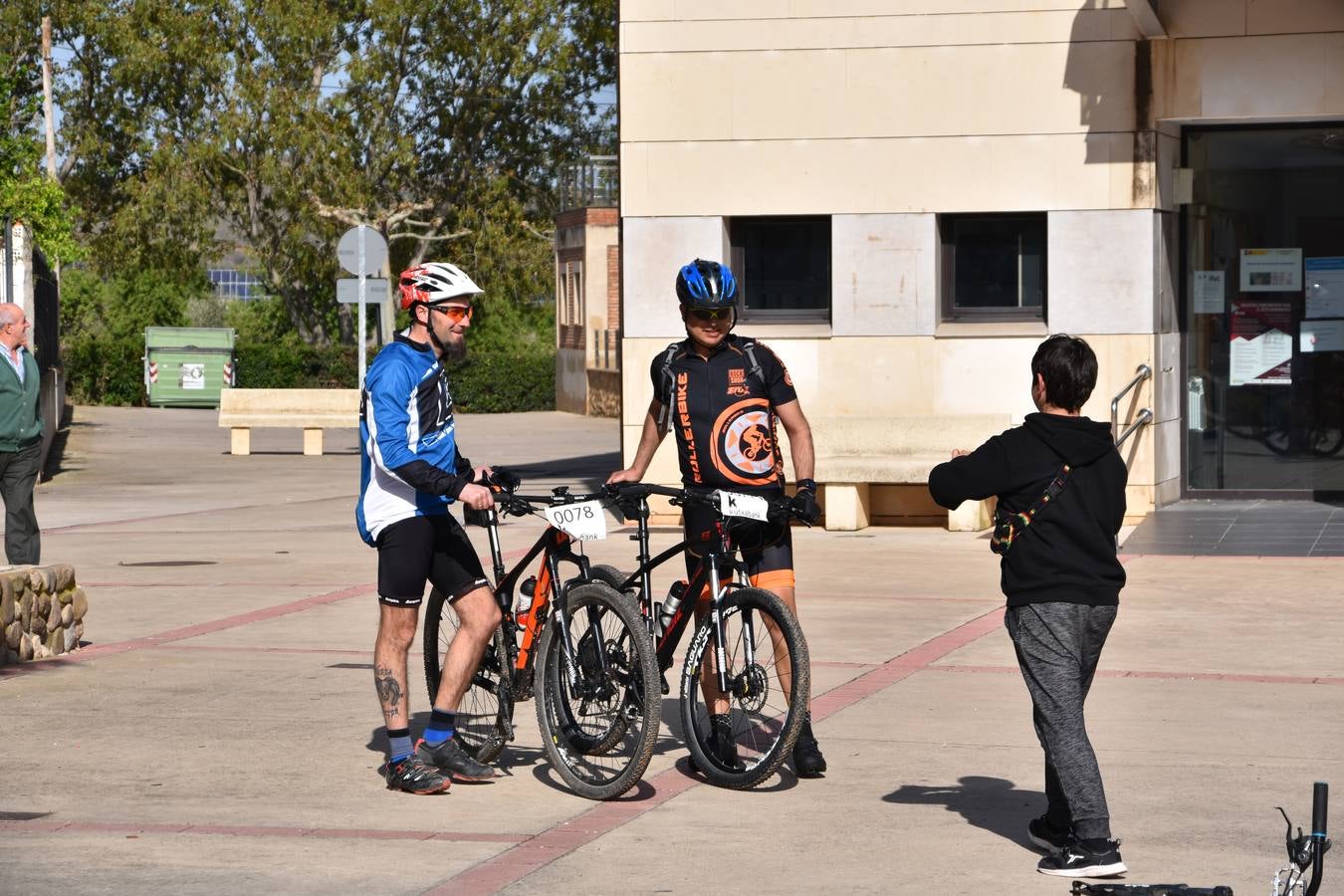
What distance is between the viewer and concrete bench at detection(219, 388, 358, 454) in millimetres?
27375

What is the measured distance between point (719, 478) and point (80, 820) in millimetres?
2437

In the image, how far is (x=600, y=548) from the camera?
15.3 metres

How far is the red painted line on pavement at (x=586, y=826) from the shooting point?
19.1ft

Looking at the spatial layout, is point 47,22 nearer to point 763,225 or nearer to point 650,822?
point 763,225

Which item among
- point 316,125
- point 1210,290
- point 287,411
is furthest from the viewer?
point 316,125

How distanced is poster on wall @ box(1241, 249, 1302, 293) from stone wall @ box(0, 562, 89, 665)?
10469mm

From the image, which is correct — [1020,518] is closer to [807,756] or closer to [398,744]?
[807,756]

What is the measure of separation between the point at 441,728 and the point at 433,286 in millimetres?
1514

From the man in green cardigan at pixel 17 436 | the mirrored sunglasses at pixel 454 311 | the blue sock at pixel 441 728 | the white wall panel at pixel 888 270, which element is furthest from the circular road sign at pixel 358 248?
the blue sock at pixel 441 728

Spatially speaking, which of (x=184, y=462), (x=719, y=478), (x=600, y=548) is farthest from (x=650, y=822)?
(x=184, y=462)

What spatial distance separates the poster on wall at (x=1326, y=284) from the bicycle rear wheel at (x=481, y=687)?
433 inches

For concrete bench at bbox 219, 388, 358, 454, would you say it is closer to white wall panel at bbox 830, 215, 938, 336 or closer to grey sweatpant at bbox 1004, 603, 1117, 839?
white wall panel at bbox 830, 215, 938, 336

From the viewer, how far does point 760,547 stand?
24.5 ft

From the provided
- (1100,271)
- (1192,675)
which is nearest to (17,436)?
(1192,675)
